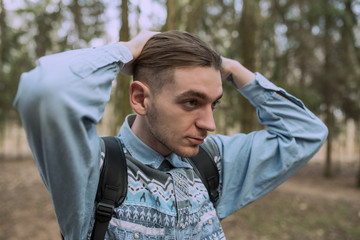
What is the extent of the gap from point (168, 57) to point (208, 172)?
723mm

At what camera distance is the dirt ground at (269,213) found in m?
6.69

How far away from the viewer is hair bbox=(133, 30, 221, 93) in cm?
147

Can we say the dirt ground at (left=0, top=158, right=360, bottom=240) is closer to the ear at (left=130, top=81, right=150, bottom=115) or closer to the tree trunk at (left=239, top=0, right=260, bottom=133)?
the tree trunk at (left=239, top=0, right=260, bottom=133)

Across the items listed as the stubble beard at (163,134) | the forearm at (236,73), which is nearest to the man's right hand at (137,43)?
the stubble beard at (163,134)

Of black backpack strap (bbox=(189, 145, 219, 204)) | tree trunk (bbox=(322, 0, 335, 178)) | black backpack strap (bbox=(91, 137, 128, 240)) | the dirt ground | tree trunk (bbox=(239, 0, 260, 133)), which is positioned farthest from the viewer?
tree trunk (bbox=(322, 0, 335, 178))

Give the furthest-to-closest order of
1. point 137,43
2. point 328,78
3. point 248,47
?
point 328,78
point 248,47
point 137,43

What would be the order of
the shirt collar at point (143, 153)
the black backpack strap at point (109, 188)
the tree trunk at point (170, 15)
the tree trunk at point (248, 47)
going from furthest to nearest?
the tree trunk at point (248, 47) → the tree trunk at point (170, 15) → the shirt collar at point (143, 153) → the black backpack strap at point (109, 188)

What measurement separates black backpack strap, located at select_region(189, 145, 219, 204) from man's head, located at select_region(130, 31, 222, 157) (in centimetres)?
30

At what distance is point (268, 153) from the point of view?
6.04 feet

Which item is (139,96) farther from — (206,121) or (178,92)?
(206,121)

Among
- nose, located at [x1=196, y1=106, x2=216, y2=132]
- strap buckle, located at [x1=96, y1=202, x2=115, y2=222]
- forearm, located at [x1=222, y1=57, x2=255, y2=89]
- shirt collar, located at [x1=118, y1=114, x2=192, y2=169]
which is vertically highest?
forearm, located at [x1=222, y1=57, x2=255, y2=89]

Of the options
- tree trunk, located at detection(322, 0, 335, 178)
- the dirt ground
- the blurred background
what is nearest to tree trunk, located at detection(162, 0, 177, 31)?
the blurred background

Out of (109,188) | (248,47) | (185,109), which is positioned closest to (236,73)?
(185,109)

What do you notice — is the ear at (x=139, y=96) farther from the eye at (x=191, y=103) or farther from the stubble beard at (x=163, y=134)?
the eye at (x=191, y=103)
